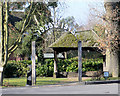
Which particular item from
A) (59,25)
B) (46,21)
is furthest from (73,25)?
(46,21)

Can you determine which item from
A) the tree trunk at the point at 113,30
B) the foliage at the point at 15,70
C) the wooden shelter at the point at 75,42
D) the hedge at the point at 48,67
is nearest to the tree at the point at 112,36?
the tree trunk at the point at 113,30

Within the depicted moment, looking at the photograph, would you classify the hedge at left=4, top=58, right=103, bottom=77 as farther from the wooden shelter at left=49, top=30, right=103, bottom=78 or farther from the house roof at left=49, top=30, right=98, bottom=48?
the house roof at left=49, top=30, right=98, bottom=48

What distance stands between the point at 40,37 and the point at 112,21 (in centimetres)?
1239

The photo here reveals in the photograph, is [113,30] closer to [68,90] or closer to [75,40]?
[75,40]

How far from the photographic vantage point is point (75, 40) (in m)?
25.3

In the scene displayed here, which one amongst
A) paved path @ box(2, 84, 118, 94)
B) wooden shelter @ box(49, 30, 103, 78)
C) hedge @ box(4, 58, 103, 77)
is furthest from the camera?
hedge @ box(4, 58, 103, 77)

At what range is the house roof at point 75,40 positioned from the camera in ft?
80.4

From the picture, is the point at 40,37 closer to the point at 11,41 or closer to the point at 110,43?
the point at 11,41

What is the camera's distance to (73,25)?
43.1 m

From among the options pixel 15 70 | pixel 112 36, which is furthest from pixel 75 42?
pixel 15 70

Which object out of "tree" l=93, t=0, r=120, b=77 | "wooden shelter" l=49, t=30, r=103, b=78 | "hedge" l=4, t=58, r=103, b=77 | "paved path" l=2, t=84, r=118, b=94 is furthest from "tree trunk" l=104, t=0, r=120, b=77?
"paved path" l=2, t=84, r=118, b=94

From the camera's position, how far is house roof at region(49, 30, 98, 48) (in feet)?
80.4

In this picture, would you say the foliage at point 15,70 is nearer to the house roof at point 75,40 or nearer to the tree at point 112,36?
the house roof at point 75,40

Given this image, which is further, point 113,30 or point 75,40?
point 75,40
